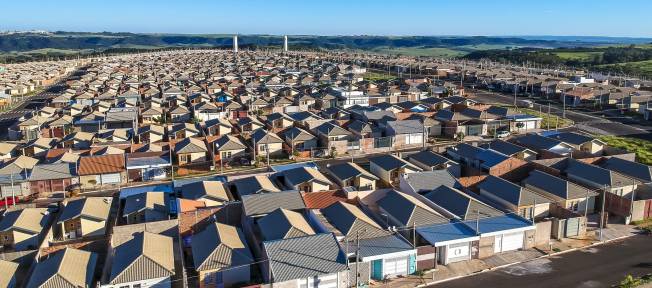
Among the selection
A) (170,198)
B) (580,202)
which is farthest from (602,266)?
(170,198)

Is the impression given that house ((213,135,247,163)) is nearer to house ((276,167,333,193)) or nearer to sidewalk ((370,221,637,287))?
house ((276,167,333,193))

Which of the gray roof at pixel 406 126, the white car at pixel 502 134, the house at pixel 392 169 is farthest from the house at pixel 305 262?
the white car at pixel 502 134

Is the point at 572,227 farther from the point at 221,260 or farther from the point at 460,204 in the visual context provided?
the point at 221,260

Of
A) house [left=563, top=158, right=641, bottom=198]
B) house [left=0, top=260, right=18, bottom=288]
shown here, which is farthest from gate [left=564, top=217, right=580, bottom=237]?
house [left=0, top=260, right=18, bottom=288]

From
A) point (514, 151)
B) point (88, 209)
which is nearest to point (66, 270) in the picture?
point (88, 209)

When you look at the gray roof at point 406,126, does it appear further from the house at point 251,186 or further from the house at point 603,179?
the house at point 251,186
